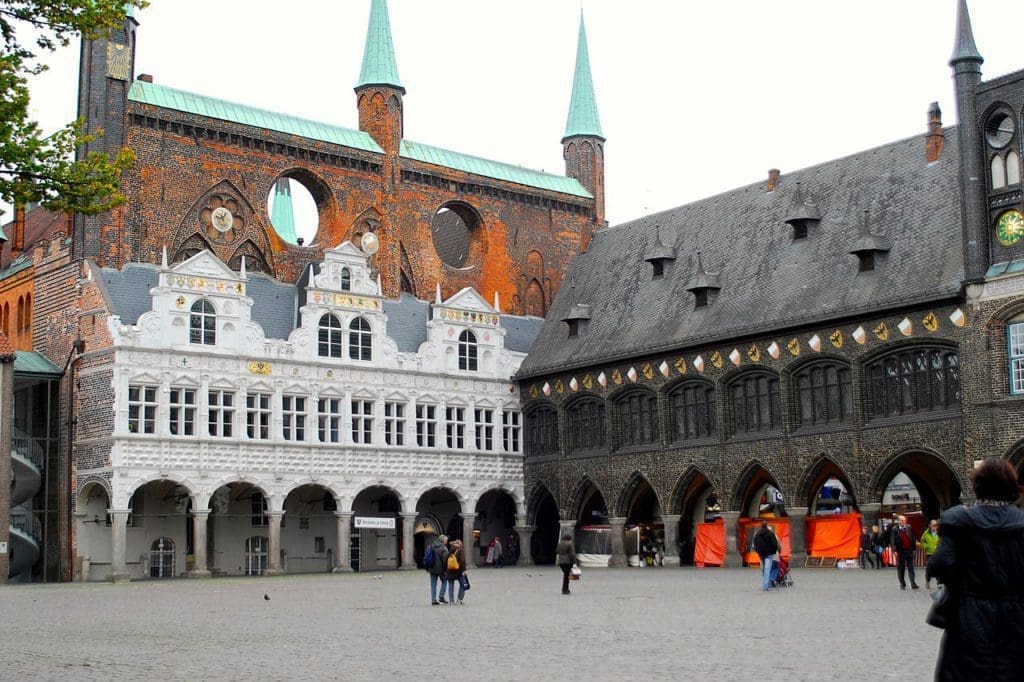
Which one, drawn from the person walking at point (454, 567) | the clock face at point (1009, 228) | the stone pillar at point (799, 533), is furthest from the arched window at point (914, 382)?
the person walking at point (454, 567)

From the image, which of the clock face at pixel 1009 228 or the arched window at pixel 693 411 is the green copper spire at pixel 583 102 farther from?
the clock face at pixel 1009 228

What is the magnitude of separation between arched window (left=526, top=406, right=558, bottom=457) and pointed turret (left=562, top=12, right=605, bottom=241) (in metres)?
12.0

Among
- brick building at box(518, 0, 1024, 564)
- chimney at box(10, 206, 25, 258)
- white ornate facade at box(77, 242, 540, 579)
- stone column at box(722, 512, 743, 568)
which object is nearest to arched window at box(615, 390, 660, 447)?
brick building at box(518, 0, 1024, 564)

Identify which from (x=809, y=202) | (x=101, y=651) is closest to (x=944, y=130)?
(x=809, y=202)

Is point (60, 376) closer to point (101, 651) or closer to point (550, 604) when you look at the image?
point (550, 604)

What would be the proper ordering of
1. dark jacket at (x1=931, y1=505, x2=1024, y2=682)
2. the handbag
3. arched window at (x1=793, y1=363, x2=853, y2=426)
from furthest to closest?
arched window at (x1=793, y1=363, x2=853, y2=426), the handbag, dark jacket at (x1=931, y1=505, x2=1024, y2=682)

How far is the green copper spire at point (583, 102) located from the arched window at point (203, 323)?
22.4 m

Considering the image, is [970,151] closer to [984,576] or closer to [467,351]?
[467,351]

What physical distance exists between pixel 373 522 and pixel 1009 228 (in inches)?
949

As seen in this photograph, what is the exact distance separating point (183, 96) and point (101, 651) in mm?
38496

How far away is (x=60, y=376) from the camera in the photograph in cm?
4872

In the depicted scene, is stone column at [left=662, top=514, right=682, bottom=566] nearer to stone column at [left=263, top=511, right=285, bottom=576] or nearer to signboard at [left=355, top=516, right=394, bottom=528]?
signboard at [left=355, top=516, right=394, bottom=528]

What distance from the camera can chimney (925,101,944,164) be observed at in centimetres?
4688

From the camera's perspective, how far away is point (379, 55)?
58656 mm
